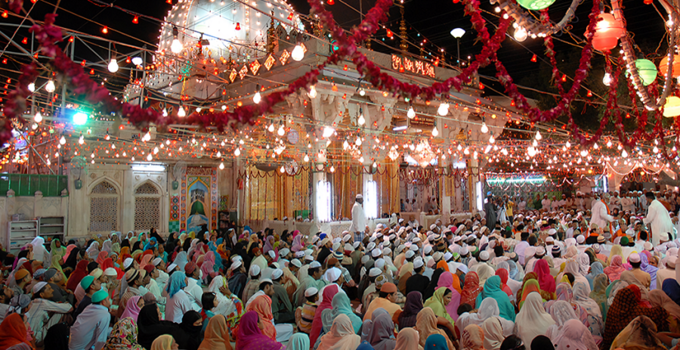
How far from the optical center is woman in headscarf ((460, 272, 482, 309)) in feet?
18.4

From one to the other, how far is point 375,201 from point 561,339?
480 inches

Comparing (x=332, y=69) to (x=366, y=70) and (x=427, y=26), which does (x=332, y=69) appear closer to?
(x=427, y=26)

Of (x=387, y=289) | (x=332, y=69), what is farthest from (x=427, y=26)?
(x=387, y=289)

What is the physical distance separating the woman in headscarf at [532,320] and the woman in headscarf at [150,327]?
3.27 metres

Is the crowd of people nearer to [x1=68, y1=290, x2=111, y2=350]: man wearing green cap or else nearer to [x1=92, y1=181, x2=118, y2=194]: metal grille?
[x1=68, y1=290, x2=111, y2=350]: man wearing green cap

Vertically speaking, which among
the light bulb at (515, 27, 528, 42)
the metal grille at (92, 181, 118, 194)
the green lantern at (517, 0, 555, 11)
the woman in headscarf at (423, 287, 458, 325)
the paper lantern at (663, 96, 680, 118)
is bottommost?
the woman in headscarf at (423, 287, 458, 325)

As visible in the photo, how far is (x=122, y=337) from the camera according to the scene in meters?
3.90

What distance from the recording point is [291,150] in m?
14.4

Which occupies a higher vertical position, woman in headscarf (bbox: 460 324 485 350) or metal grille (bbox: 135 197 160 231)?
metal grille (bbox: 135 197 160 231)

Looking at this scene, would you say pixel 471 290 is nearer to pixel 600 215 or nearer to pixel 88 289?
pixel 88 289

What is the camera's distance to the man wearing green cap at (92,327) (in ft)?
15.6

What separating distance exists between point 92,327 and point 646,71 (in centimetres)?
650

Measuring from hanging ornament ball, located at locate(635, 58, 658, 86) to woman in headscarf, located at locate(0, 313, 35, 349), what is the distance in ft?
22.2

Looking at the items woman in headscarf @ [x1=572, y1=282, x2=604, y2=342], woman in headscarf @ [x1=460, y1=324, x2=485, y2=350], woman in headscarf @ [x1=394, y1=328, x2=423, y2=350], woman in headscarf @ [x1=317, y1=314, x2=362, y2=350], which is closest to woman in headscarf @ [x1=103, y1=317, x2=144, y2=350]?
woman in headscarf @ [x1=317, y1=314, x2=362, y2=350]
